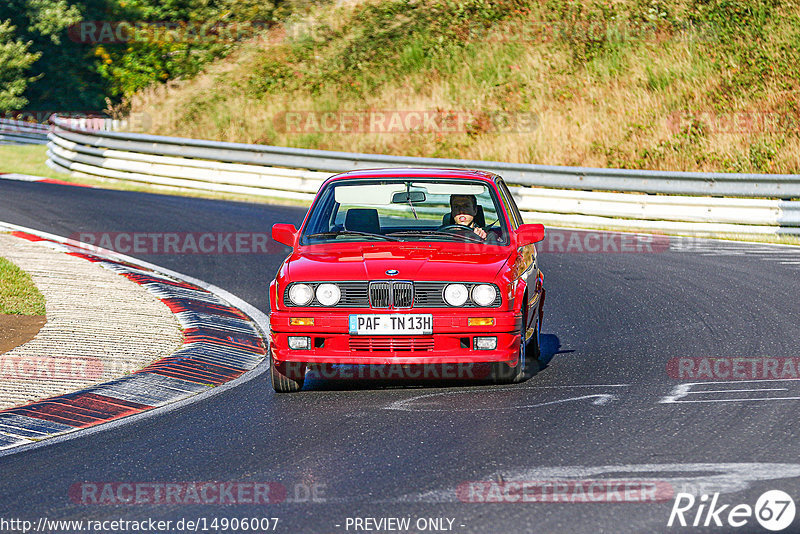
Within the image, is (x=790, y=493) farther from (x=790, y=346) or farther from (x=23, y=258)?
(x=23, y=258)

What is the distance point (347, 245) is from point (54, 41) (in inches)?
1638

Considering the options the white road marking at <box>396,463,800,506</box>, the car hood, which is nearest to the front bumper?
the car hood

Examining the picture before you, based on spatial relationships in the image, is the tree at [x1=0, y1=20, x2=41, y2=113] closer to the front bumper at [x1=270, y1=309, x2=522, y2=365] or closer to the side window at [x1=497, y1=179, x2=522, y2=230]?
the side window at [x1=497, y1=179, x2=522, y2=230]

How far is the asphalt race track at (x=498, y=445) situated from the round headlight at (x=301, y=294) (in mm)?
695

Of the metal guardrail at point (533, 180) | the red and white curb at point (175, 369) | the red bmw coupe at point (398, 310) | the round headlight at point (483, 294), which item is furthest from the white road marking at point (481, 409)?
the metal guardrail at point (533, 180)

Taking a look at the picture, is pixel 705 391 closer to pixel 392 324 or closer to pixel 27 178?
pixel 392 324

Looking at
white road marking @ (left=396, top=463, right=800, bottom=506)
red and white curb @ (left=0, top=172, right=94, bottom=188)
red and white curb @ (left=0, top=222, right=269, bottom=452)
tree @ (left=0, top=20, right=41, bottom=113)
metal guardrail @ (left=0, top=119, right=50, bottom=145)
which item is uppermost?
tree @ (left=0, top=20, right=41, bottom=113)

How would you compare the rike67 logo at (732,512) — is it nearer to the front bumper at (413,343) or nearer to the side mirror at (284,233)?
the front bumper at (413,343)

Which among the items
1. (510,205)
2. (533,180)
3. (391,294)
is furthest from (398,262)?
(533,180)

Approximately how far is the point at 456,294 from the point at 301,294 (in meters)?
1.07

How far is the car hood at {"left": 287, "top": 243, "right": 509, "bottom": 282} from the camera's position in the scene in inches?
301

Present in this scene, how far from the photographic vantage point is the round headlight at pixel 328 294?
7.64 metres

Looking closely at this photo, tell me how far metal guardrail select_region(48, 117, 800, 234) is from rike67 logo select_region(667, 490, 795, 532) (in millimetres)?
11957

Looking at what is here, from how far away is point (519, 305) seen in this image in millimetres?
7801
